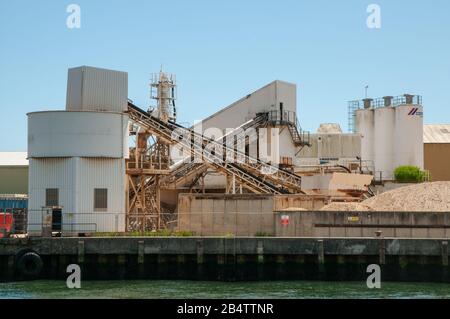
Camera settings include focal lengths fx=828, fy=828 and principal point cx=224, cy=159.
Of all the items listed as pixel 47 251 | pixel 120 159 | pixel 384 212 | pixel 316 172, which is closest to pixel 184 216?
pixel 120 159

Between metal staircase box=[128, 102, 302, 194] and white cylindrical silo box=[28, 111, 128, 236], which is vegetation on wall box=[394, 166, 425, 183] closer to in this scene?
metal staircase box=[128, 102, 302, 194]

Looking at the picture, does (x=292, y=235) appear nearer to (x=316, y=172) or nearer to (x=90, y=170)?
(x=90, y=170)

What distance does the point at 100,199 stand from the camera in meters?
45.7

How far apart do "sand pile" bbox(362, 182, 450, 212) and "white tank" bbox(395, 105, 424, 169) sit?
93.1 feet

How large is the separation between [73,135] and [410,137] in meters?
40.7

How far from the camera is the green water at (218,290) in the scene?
3488cm

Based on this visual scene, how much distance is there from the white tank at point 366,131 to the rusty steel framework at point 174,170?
21.2 metres

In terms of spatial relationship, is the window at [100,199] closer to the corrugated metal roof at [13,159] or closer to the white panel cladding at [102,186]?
the white panel cladding at [102,186]

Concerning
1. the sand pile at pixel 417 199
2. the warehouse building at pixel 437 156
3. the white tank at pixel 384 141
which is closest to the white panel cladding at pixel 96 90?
the sand pile at pixel 417 199

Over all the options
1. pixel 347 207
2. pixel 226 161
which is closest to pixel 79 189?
pixel 226 161

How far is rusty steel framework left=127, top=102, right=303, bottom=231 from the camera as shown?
51.0 m

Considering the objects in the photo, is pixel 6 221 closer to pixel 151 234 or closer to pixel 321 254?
pixel 151 234

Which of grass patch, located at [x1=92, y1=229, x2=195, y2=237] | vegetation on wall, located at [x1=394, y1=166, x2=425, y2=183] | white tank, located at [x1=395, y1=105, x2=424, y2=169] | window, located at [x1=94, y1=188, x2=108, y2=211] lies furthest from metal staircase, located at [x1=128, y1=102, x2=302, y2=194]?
white tank, located at [x1=395, y1=105, x2=424, y2=169]

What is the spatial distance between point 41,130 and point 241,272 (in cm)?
1404
